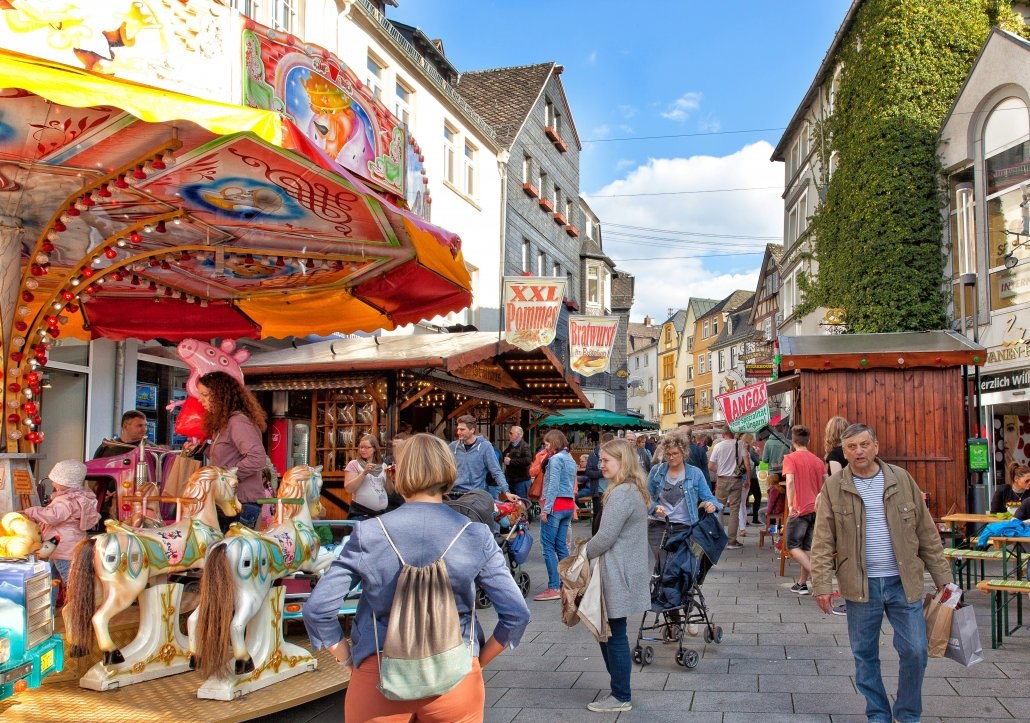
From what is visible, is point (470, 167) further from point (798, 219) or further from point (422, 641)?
point (422, 641)

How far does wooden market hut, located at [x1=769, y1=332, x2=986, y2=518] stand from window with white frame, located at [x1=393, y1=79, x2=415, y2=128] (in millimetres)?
9142

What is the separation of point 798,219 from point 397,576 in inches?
1228

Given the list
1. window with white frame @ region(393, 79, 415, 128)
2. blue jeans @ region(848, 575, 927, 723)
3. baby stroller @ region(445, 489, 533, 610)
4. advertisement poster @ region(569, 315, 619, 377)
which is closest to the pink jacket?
baby stroller @ region(445, 489, 533, 610)

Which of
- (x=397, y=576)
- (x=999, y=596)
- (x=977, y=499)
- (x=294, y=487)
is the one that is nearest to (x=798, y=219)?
(x=977, y=499)

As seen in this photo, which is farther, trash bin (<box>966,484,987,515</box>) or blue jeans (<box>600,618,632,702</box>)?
trash bin (<box>966,484,987,515</box>)

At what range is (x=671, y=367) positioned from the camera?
79.9m

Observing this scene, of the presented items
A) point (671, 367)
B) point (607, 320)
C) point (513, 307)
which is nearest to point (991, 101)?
point (607, 320)

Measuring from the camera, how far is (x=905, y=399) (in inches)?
518

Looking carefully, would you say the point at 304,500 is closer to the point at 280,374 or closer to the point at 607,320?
the point at 280,374

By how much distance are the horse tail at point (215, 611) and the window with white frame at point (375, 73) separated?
506 inches

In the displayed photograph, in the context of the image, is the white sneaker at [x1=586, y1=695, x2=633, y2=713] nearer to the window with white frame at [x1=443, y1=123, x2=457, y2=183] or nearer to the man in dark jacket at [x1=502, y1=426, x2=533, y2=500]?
the man in dark jacket at [x1=502, y1=426, x2=533, y2=500]

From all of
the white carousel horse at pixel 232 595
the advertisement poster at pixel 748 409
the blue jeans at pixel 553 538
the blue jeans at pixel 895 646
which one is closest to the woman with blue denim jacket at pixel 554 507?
the blue jeans at pixel 553 538

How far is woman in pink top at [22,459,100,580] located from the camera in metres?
6.00

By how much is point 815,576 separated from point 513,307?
11740 mm
